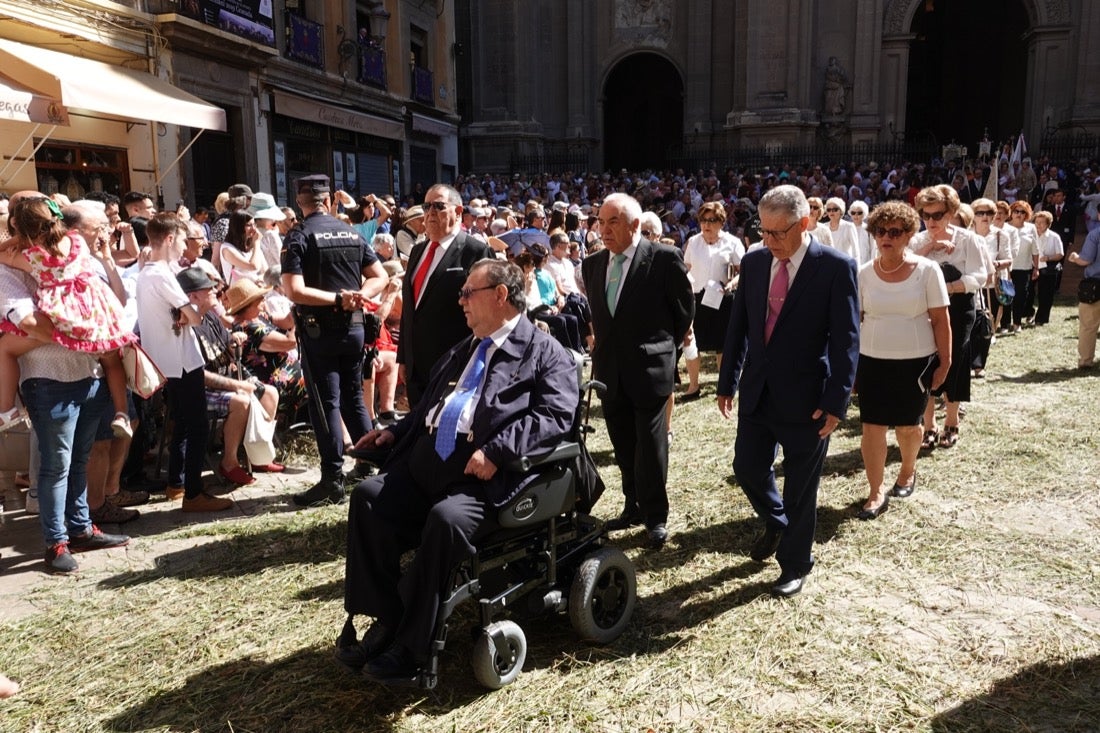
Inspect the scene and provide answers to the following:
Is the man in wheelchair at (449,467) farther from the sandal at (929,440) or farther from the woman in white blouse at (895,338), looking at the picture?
the sandal at (929,440)

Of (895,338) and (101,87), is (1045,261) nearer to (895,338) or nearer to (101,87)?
(895,338)

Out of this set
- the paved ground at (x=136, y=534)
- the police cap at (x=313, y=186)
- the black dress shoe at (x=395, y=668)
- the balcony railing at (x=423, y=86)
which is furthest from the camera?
the balcony railing at (x=423, y=86)

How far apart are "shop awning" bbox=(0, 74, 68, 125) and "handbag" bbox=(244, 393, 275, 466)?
6.08 metres

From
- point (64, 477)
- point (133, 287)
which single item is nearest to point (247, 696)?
point (64, 477)

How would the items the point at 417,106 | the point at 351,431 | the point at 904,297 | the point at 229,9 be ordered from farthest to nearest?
the point at 417,106 → the point at 229,9 → the point at 351,431 → the point at 904,297

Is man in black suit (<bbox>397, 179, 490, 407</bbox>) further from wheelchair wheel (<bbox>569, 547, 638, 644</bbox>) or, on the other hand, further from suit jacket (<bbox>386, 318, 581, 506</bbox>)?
wheelchair wheel (<bbox>569, 547, 638, 644</bbox>)

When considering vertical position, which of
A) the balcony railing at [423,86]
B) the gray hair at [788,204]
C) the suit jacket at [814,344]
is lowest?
the suit jacket at [814,344]

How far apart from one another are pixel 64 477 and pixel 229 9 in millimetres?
14150

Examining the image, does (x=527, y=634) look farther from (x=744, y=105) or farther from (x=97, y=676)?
(x=744, y=105)

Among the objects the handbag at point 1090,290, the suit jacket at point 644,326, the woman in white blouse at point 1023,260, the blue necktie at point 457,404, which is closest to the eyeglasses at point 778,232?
the suit jacket at point 644,326

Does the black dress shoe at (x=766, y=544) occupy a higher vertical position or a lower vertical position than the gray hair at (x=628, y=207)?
lower

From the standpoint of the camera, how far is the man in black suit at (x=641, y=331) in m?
4.79

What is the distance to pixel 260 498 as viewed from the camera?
5988 mm

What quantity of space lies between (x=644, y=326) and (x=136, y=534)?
3422mm
